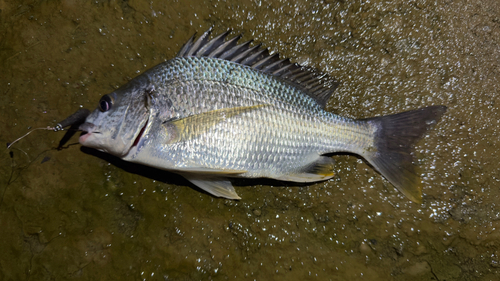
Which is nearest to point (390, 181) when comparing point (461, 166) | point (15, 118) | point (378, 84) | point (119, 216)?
point (461, 166)

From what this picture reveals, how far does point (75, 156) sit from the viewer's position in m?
1.95

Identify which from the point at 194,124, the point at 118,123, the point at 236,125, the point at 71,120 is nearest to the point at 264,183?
the point at 236,125

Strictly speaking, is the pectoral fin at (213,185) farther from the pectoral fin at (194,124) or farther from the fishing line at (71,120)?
the fishing line at (71,120)

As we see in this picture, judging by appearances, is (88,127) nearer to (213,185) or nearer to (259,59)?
(213,185)

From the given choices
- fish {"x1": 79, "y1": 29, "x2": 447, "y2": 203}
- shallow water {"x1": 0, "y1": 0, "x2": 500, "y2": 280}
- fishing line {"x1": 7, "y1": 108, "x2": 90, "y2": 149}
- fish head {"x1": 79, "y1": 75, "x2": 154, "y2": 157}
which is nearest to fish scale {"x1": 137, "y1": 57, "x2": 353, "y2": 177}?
fish {"x1": 79, "y1": 29, "x2": 447, "y2": 203}

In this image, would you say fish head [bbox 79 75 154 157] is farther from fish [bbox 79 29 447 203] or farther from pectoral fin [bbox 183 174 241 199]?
pectoral fin [bbox 183 174 241 199]

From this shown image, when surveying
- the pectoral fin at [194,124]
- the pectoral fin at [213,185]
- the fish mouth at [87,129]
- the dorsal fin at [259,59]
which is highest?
the dorsal fin at [259,59]

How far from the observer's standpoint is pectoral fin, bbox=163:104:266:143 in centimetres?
165

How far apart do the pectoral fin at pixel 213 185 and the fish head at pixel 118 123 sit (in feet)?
1.56

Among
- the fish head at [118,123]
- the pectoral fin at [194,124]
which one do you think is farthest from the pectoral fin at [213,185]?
the fish head at [118,123]

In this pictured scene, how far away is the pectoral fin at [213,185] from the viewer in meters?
1.88

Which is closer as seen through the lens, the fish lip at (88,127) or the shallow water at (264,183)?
the fish lip at (88,127)

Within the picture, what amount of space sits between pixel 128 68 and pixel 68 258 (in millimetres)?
1439

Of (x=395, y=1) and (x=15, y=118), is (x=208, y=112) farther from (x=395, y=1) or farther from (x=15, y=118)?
(x=395, y=1)
